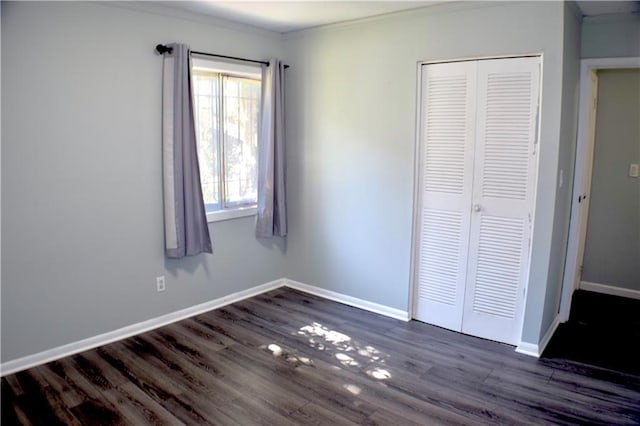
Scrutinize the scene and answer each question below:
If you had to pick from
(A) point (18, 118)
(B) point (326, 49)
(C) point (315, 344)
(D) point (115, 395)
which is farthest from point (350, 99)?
(D) point (115, 395)

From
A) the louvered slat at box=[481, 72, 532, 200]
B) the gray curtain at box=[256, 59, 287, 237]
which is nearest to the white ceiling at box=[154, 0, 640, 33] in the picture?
the gray curtain at box=[256, 59, 287, 237]

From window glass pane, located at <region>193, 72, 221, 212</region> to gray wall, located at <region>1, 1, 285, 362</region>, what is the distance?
276 mm

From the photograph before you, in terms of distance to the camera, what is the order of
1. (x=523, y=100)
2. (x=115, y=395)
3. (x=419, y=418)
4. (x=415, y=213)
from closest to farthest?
→ (x=419, y=418) → (x=115, y=395) → (x=523, y=100) → (x=415, y=213)

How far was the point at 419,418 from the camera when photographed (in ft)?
8.27

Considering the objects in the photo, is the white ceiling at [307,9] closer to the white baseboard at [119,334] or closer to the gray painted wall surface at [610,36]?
the gray painted wall surface at [610,36]

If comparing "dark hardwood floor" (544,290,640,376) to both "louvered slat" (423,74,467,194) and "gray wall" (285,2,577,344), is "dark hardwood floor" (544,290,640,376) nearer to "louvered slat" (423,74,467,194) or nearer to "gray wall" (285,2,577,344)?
"gray wall" (285,2,577,344)

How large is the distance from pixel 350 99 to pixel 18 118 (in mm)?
2426

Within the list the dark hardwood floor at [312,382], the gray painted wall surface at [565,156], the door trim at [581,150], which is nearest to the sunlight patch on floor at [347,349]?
the dark hardwood floor at [312,382]

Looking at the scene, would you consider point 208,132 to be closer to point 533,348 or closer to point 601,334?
point 533,348

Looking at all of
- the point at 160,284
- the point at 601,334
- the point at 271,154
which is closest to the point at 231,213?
the point at 271,154

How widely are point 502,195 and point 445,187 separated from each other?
1.41ft

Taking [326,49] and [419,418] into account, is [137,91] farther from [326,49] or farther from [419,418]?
[419,418]

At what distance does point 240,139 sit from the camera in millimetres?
4156

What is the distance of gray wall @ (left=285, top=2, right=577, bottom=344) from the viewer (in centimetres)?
312
